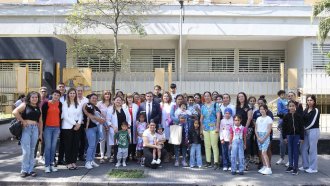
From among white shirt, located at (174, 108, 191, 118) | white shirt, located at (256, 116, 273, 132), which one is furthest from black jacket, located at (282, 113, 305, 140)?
white shirt, located at (174, 108, 191, 118)

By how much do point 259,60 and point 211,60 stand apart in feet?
10.0

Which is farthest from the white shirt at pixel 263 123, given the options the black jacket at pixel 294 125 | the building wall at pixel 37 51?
the building wall at pixel 37 51

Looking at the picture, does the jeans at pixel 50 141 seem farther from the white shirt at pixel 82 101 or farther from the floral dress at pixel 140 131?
the floral dress at pixel 140 131

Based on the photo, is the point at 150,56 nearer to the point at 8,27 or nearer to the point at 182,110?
the point at 8,27

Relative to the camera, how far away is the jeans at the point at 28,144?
796 cm

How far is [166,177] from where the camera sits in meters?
8.27

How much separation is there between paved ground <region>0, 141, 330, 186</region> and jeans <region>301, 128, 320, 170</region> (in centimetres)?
30

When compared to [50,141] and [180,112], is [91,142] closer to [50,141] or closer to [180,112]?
[50,141]

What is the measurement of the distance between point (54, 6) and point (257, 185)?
16.6 metres

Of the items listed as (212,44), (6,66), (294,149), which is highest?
(212,44)

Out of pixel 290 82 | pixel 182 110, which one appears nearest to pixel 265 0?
pixel 290 82

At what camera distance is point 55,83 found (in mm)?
14242

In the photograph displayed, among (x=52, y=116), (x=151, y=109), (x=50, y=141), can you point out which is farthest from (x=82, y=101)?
(x=151, y=109)

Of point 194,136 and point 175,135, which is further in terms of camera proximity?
point 175,135
